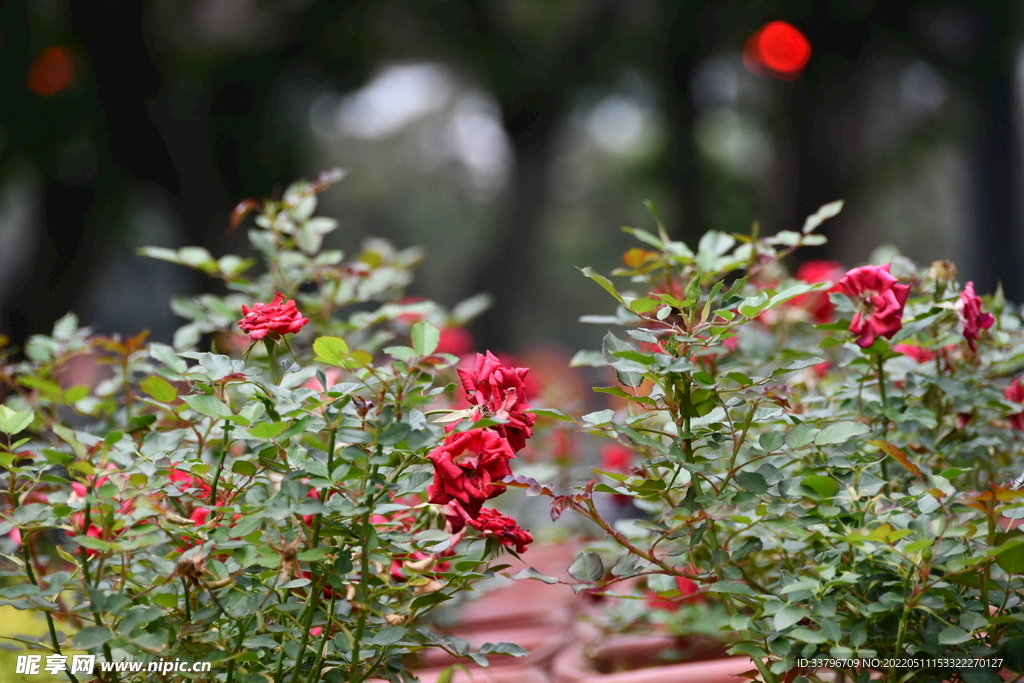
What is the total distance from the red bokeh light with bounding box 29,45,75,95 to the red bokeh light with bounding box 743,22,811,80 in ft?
11.7

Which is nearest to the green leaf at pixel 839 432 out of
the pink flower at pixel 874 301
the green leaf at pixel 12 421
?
the pink flower at pixel 874 301

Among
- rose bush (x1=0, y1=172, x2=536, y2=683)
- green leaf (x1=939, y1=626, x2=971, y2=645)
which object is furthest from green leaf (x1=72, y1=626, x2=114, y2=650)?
green leaf (x1=939, y1=626, x2=971, y2=645)

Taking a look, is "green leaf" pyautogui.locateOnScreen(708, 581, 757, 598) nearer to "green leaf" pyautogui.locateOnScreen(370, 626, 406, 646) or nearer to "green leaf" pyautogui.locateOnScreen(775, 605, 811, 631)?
"green leaf" pyautogui.locateOnScreen(775, 605, 811, 631)

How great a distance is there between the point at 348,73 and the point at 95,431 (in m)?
4.10

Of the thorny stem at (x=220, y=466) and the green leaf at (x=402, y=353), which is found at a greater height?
the green leaf at (x=402, y=353)

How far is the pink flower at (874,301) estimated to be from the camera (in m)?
0.59

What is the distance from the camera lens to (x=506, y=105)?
5.19 meters

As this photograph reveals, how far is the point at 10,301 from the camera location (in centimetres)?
368

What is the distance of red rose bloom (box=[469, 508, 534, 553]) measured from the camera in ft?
1.74

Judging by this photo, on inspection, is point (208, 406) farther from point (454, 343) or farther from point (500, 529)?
point (454, 343)

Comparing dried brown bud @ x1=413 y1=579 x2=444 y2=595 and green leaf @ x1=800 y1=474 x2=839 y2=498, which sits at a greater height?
green leaf @ x1=800 y1=474 x2=839 y2=498

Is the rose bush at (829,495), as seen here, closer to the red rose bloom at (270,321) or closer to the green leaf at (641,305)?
the green leaf at (641,305)

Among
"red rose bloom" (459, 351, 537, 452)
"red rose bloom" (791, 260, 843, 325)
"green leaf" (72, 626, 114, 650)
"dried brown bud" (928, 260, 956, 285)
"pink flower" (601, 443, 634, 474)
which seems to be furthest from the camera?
"pink flower" (601, 443, 634, 474)

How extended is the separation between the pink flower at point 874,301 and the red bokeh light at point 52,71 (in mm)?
4133
